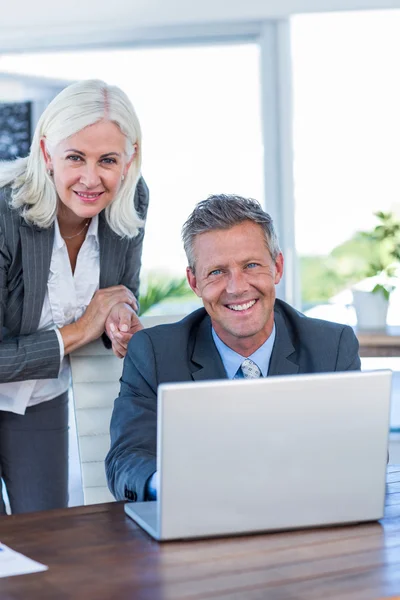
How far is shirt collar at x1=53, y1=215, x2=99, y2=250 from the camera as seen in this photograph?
2.53 meters

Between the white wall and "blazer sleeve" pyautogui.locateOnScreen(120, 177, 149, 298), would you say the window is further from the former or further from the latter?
"blazer sleeve" pyautogui.locateOnScreen(120, 177, 149, 298)

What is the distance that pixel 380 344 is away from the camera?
13.1 ft

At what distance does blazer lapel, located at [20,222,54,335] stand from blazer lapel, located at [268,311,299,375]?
0.68m

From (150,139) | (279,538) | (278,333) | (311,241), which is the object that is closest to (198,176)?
(150,139)

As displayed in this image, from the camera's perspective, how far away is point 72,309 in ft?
8.48

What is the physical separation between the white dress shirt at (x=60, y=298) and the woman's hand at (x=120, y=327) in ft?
0.47

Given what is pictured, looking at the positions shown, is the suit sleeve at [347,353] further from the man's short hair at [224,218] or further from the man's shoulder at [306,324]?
the man's short hair at [224,218]

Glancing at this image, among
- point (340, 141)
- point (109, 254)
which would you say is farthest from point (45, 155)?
point (340, 141)

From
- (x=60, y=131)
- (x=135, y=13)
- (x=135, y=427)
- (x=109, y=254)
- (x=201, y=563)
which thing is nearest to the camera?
(x=201, y=563)

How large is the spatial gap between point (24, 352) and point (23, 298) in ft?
0.52

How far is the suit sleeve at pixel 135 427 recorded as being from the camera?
1836 mm

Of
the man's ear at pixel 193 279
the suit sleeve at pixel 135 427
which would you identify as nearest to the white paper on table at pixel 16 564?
the suit sleeve at pixel 135 427

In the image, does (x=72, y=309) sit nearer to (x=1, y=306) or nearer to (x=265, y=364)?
(x=1, y=306)

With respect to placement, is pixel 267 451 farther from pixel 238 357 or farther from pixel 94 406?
pixel 94 406
